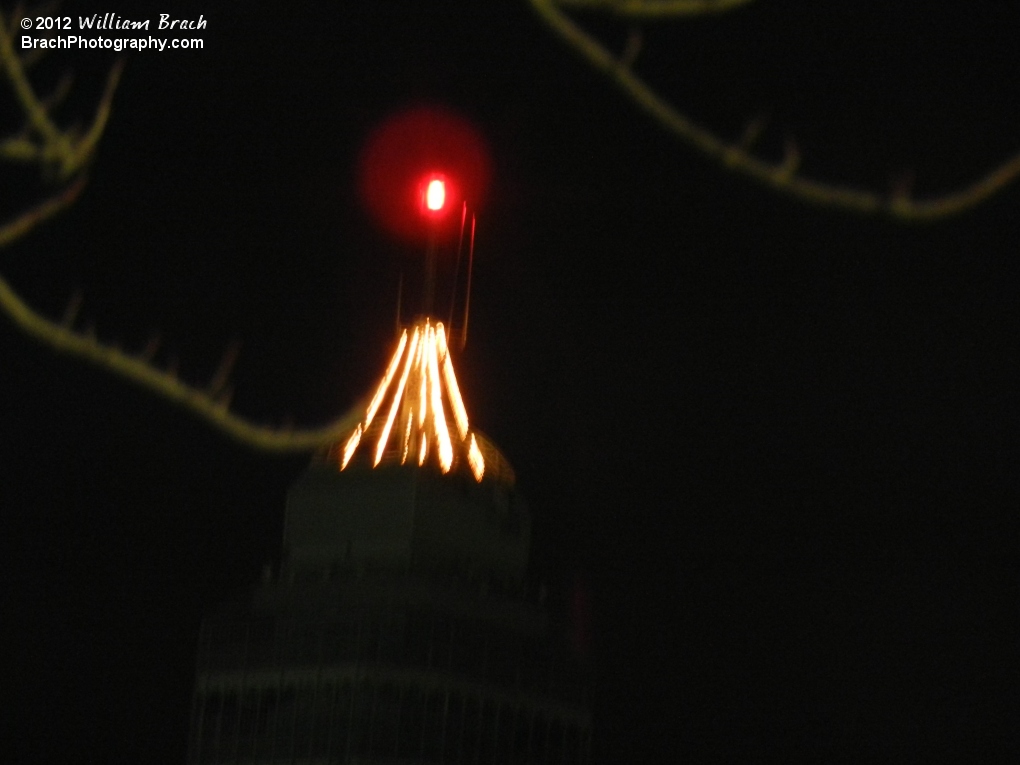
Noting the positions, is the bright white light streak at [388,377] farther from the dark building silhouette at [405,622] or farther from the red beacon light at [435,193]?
the red beacon light at [435,193]

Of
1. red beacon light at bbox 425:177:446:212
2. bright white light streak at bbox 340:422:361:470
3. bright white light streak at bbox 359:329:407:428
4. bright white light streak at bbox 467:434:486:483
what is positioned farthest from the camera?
bright white light streak at bbox 340:422:361:470

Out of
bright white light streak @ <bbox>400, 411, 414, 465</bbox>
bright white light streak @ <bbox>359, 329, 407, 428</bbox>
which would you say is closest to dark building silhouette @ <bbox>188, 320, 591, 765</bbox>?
bright white light streak @ <bbox>400, 411, 414, 465</bbox>

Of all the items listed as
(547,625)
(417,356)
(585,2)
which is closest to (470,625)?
(547,625)

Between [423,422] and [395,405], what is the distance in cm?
201

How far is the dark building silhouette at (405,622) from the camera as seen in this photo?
163375mm

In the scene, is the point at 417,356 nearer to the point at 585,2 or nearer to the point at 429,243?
the point at 429,243

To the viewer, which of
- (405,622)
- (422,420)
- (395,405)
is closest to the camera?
(405,622)

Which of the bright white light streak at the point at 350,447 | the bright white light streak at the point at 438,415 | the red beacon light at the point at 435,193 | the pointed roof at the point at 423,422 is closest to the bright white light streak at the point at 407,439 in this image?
the pointed roof at the point at 423,422

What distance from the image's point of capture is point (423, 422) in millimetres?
167625

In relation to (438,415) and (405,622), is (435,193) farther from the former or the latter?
(405,622)

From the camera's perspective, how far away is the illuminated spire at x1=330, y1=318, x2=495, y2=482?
6501 inches

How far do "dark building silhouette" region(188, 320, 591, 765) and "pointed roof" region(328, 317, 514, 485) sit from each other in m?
0.13

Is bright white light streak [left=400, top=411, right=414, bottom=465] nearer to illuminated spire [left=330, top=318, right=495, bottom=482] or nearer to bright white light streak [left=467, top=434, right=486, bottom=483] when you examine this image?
illuminated spire [left=330, top=318, right=495, bottom=482]

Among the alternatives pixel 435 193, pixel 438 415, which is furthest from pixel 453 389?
pixel 435 193
